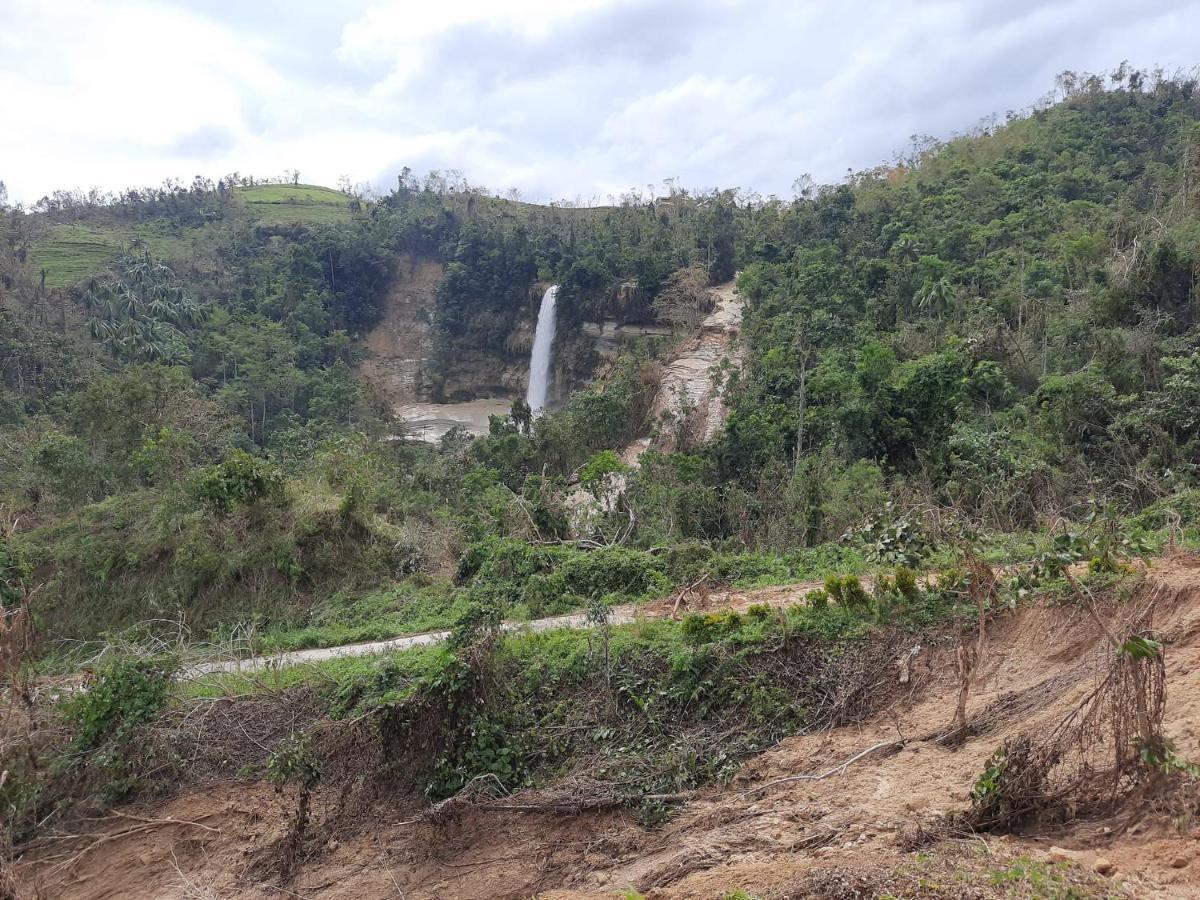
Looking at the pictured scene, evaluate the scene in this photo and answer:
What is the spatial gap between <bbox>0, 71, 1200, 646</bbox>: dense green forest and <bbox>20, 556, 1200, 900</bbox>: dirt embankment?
137 centimetres

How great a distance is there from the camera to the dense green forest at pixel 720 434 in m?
13.4

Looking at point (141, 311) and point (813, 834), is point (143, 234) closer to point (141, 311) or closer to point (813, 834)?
point (141, 311)

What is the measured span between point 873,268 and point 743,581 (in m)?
21.3

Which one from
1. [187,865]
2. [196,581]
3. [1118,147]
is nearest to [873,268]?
[1118,147]

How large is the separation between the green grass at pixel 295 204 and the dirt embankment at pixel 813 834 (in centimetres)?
5953

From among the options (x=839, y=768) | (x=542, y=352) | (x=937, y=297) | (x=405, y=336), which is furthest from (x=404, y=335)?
(x=839, y=768)

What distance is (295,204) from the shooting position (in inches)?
2682

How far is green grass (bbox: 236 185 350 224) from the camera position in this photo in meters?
62.1

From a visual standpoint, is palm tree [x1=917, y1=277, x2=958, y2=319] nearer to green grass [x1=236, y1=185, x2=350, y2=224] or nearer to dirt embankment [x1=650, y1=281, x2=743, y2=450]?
dirt embankment [x1=650, y1=281, x2=743, y2=450]

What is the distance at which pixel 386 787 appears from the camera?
7.17 m

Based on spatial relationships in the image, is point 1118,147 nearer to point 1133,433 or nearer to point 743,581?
point 1133,433

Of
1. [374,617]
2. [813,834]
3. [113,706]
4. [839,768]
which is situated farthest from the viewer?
[374,617]

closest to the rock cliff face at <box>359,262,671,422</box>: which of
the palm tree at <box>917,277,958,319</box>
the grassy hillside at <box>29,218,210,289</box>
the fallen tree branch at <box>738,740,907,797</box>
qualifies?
the palm tree at <box>917,277,958,319</box>

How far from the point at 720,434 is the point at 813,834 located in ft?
57.1
